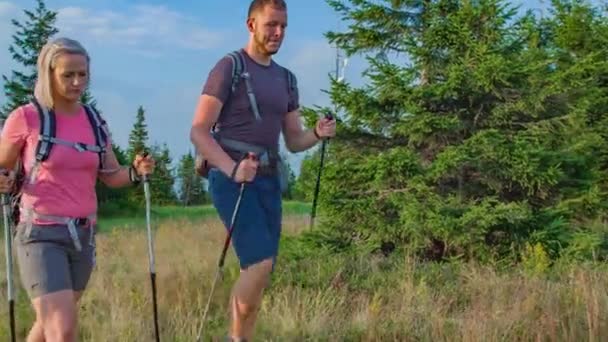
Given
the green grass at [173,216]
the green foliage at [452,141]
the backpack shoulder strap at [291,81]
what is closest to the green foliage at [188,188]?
the green grass at [173,216]

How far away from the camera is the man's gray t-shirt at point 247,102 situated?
4.25 metres

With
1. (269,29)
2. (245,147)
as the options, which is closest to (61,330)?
(245,147)

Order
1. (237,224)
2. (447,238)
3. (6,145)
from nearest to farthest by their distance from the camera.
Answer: (6,145)
(237,224)
(447,238)

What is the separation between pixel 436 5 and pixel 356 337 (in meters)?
6.90

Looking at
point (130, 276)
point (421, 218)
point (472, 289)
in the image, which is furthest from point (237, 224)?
point (421, 218)

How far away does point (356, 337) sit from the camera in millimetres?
5527

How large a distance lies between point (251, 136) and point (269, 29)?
22.5 inches

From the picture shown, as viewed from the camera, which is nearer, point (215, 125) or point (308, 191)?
point (215, 125)

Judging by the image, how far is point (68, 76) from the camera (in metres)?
3.84

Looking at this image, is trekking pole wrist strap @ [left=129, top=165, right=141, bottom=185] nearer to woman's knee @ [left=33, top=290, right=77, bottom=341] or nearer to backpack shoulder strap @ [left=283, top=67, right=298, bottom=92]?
woman's knee @ [left=33, top=290, right=77, bottom=341]

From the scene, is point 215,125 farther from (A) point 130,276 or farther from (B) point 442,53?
(B) point 442,53

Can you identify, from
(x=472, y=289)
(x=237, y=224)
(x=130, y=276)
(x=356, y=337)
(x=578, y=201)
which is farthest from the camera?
(x=578, y=201)

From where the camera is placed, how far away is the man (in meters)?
4.25

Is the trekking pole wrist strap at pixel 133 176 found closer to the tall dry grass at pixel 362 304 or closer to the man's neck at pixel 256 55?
the man's neck at pixel 256 55
